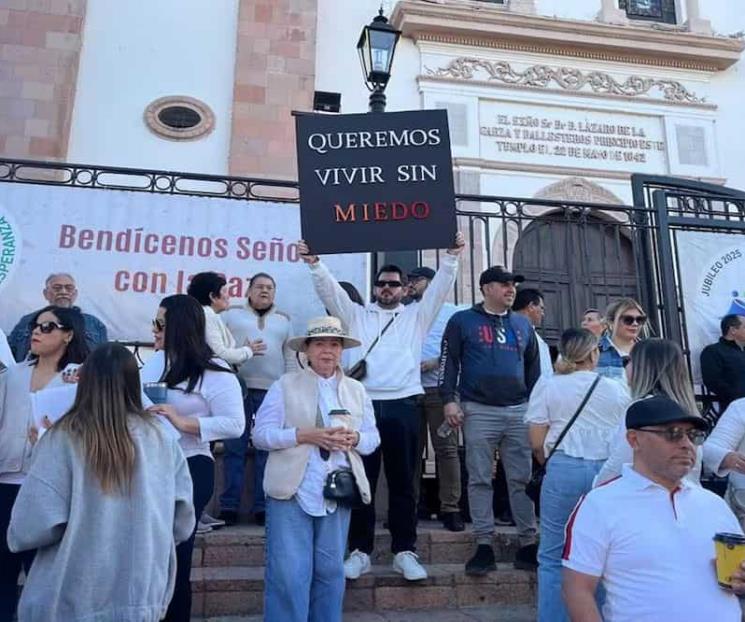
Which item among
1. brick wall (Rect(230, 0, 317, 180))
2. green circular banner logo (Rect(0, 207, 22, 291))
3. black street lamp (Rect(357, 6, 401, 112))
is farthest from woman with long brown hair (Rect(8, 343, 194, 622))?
brick wall (Rect(230, 0, 317, 180))

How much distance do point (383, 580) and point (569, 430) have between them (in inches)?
57.9

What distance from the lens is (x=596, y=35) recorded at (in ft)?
42.2

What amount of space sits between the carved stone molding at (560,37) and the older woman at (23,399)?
10269mm

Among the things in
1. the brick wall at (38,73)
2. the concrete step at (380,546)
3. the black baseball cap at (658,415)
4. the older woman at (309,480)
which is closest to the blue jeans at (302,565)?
the older woman at (309,480)

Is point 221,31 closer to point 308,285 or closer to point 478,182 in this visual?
point 478,182

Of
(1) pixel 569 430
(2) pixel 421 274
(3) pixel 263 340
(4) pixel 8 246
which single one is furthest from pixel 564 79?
(1) pixel 569 430

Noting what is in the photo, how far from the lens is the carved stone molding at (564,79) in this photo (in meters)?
12.5

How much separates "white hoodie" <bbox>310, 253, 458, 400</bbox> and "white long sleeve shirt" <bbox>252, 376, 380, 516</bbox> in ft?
3.09

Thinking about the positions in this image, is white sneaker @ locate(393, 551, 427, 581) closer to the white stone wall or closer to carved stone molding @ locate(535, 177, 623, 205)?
the white stone wall

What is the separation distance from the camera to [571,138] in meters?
12.6

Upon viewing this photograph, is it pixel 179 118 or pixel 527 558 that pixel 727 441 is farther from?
pixel 179 118

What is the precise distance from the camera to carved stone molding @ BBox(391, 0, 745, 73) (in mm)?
12422

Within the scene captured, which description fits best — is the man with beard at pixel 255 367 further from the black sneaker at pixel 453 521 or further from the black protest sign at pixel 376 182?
the black sneaker at pixel 453 521

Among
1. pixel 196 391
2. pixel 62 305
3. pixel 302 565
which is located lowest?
pixel 302 565
